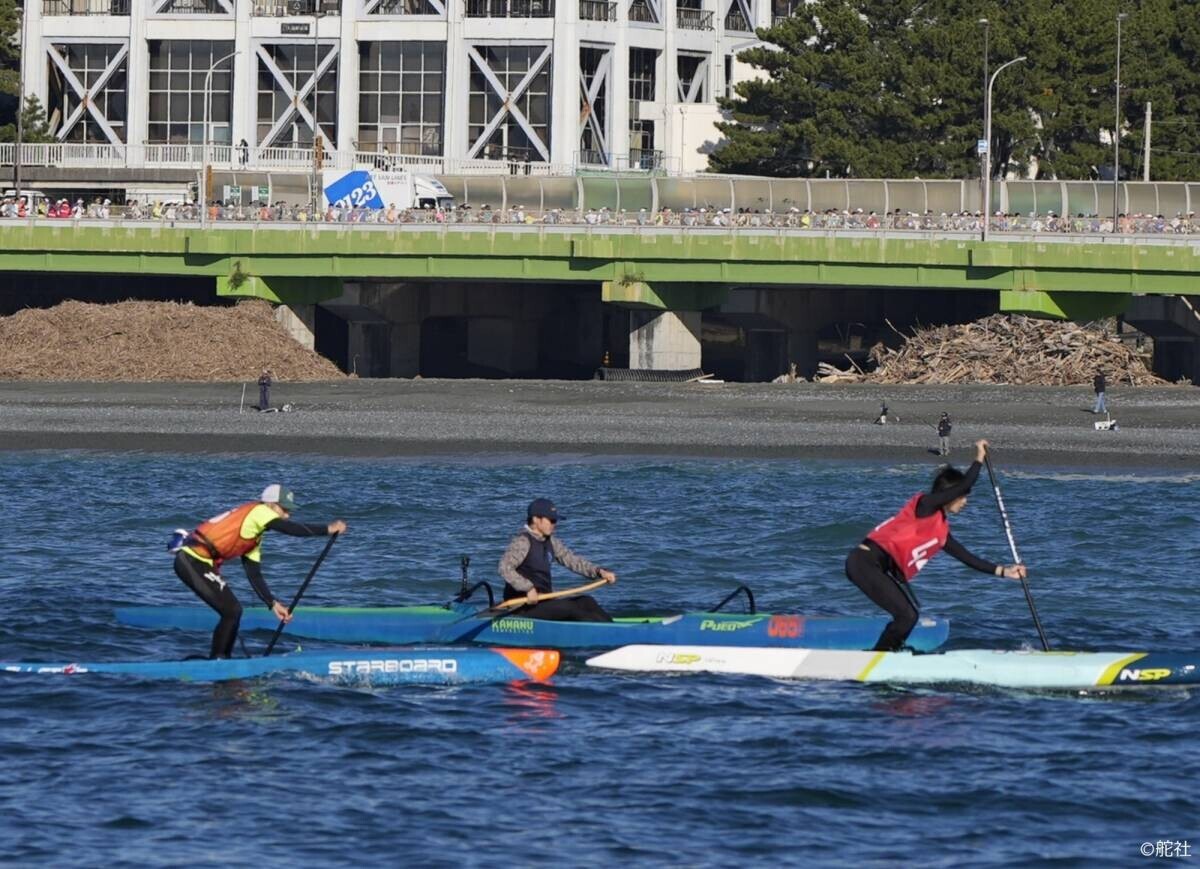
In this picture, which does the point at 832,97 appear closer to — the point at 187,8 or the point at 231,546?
the point at 187,8

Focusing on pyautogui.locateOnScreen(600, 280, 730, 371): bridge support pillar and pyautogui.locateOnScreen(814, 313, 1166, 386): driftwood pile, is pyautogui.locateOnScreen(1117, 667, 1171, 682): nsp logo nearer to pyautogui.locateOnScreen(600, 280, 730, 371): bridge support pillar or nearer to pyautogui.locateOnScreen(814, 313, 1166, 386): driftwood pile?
pyautogui.locateOnScreen(814, 313, 1166, 386): driftwood pile

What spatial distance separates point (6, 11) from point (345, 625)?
7368 centimetres

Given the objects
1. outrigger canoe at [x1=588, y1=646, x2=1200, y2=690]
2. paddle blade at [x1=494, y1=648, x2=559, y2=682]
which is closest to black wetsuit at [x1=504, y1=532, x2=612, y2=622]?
paddle blade at [x1=494, y1=648, x2=559, y2=682]

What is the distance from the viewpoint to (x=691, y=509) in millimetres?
36938

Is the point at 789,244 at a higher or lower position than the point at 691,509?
higher

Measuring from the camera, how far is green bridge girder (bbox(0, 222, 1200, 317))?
59312 millimetres

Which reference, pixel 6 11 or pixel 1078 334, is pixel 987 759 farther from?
pixel 6 11

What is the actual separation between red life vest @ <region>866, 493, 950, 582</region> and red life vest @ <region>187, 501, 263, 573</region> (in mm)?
6415

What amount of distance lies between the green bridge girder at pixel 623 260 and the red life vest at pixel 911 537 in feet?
134

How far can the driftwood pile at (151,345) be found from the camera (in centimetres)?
5888

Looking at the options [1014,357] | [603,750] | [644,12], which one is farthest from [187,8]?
Result: [603,750]

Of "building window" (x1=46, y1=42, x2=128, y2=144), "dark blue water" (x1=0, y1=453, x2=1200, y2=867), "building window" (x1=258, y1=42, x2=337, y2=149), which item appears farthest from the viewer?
"building window" (x1=46, y1=42, x2=128, y2=144)

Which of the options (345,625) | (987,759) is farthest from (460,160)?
(987,759)

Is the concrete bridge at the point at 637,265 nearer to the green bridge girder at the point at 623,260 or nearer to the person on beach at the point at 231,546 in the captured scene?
the green bridge girder at the point at 623,260
